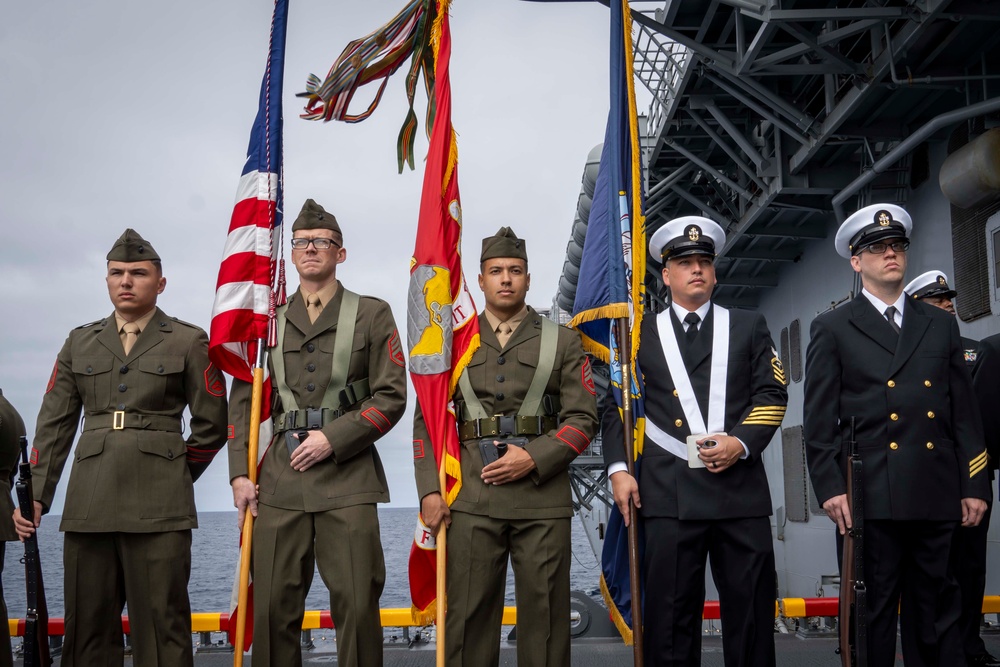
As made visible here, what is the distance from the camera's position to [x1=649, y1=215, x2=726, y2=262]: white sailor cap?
3888mm

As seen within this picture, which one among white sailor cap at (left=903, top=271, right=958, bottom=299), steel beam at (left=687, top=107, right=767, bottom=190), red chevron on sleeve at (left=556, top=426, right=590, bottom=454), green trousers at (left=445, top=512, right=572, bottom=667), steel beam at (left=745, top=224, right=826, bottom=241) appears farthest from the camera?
steel beam at (left=745, top=224, right=826, bottom=241)

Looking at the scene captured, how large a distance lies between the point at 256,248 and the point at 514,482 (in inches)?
67.6

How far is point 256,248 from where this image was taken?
176 inches

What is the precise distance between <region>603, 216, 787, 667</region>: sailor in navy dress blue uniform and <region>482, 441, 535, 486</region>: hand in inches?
14.4

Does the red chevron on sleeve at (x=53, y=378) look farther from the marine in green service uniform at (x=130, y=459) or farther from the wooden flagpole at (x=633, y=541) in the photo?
the wooden flagpole at (x=633, y=541)

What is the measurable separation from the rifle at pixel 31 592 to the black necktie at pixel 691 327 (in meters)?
2.75

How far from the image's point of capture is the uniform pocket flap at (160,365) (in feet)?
13.3

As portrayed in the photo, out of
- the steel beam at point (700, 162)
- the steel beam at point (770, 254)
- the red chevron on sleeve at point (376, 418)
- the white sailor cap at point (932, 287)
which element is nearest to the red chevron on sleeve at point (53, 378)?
the red chevron on sleeve at point (376, 418)

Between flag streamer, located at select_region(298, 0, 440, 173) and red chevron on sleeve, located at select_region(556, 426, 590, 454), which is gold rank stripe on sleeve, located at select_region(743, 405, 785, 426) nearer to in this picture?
red chevron on sleeve, located at select_region(556, 426, 590, 454)

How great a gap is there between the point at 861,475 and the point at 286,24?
11.5 ft

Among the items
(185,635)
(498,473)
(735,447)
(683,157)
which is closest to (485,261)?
(498,473)

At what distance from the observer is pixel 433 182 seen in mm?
4453

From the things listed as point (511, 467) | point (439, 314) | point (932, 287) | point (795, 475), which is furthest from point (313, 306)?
point (795, 475)

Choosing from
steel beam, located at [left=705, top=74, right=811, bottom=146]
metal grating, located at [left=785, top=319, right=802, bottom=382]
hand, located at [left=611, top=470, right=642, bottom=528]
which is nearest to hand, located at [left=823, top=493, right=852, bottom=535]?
hand, located at [left=611, top=470, right=642, bottom=528]
